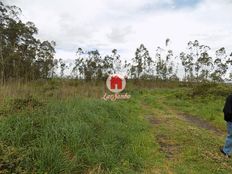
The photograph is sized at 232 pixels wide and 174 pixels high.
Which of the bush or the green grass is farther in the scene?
the bush

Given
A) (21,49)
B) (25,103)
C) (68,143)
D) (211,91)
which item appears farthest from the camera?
(21,49)

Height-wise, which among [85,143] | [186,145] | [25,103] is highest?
[25,103]

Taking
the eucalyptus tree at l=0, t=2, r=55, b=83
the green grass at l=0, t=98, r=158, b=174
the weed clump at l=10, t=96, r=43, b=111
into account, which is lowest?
the green grass at l=0, t=98, r=158, b=174

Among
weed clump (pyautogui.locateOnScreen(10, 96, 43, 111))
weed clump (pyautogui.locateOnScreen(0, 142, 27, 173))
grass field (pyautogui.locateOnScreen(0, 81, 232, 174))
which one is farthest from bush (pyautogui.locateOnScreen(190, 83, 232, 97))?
weed clump (pyautogui.locateOnScreen(0, 142, 27, 173))

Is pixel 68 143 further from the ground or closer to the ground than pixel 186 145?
further from the ground

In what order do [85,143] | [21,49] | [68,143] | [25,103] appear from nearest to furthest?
[68,143], [85,143], [25,103], [21,49]

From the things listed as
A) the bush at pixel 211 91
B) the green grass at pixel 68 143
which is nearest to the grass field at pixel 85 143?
the green grass at pixel 68 143

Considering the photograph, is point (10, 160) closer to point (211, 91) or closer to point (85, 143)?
point (85, 143)

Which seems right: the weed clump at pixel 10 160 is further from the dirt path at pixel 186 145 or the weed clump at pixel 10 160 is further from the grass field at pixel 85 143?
the dirt path at pixel 186 145

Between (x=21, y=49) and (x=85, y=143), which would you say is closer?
(x=85, y=143)

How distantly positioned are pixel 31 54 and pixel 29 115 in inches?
897

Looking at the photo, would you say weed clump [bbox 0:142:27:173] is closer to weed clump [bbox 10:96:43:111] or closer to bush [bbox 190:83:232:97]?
weed clump [bbox 10:96:43:111]

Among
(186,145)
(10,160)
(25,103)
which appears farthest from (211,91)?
(10,160)

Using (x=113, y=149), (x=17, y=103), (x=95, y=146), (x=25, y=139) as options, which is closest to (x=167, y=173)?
(x=113, y=149)
